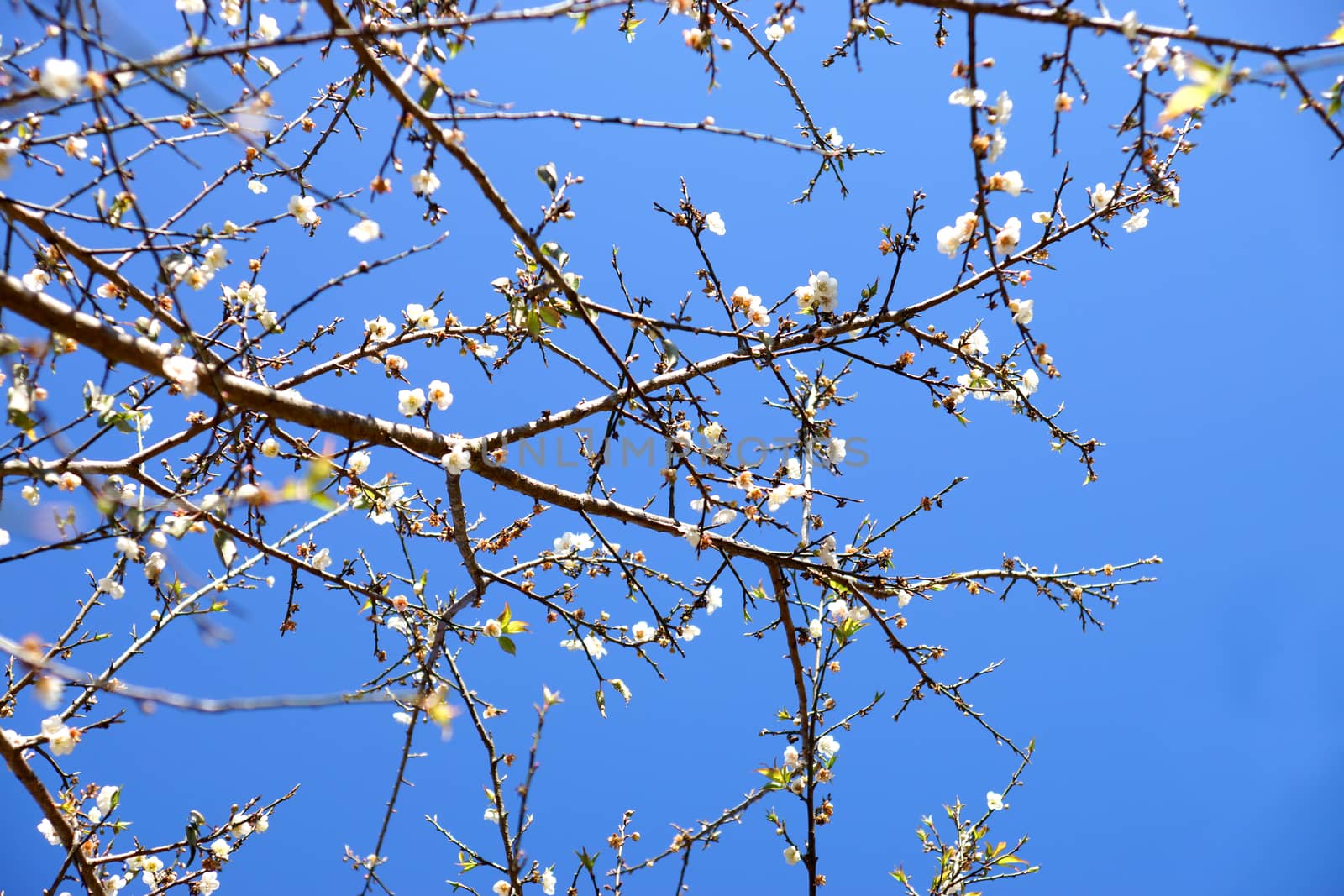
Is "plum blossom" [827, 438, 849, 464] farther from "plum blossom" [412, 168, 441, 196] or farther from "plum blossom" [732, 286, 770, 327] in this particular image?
"plum blossom" [412, 168, 441, 196]

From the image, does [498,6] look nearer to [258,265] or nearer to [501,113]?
[501,113]

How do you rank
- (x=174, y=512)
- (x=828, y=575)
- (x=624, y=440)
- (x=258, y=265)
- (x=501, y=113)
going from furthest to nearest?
(x=624, y=440)
(x=258, y=265)
(x=828, y=575)
(x=174, y=512)
(x=501, y=113)

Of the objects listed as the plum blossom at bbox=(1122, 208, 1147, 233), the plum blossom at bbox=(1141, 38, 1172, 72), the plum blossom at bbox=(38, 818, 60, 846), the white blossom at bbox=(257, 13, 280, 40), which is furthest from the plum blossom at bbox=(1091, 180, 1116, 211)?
the plum blossom at bbox=(38, 818, 60, 846)

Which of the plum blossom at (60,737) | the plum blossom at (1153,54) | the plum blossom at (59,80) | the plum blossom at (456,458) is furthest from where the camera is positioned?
the plum blossom at (456,458)

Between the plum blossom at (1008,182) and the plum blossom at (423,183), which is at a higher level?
the plum blossom at (1008,182)

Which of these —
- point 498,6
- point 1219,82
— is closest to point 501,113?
point 498,6

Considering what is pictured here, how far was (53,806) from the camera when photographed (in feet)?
6.51

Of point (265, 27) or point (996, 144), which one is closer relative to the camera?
point (996, 144)

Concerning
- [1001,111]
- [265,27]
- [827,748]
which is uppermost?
[265,27]

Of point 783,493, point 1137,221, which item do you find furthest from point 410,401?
point 1137,221

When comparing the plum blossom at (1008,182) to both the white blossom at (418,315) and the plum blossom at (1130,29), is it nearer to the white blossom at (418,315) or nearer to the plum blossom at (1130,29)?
the plum blossom at (1130,29)

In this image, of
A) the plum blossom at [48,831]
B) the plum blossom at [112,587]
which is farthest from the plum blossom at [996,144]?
the plum blossom at [48,831]

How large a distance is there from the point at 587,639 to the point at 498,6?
1.56 m

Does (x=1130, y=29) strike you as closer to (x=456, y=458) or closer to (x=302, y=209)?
(x=456, y=458)
